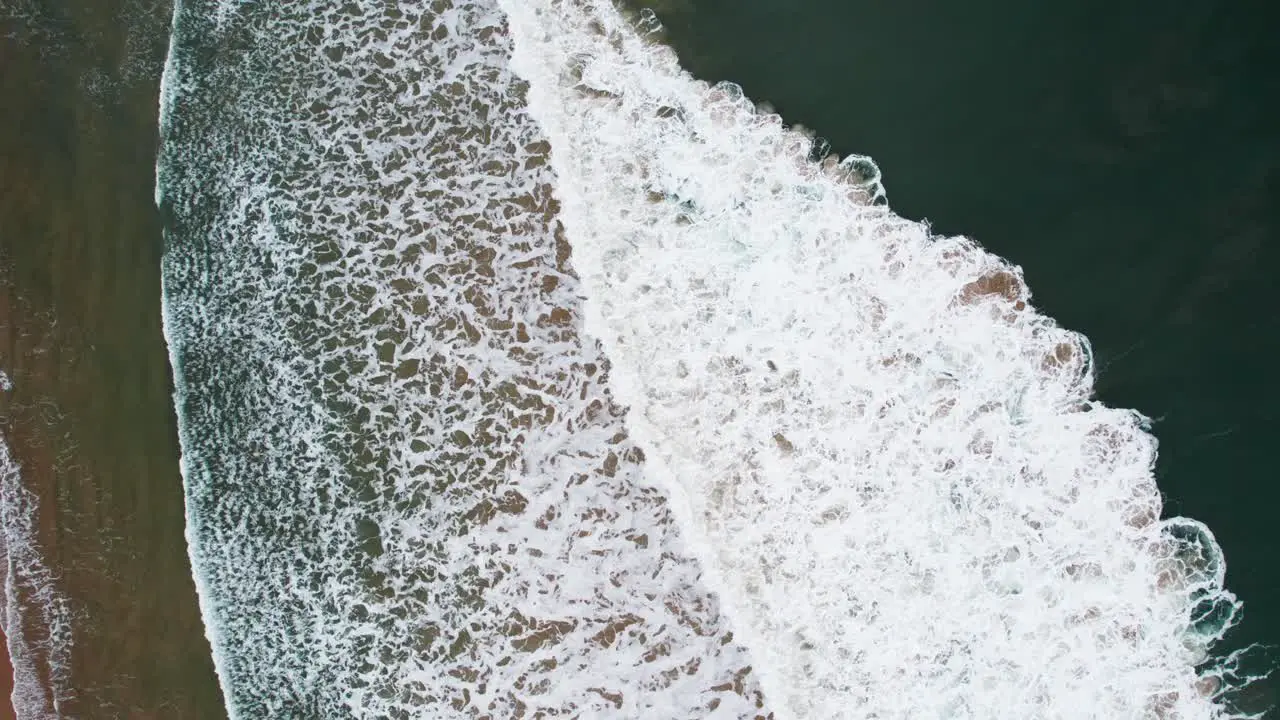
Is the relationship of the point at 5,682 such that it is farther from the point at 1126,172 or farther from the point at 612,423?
the point at 1126,172

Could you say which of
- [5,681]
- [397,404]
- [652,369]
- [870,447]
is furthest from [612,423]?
[5,681]

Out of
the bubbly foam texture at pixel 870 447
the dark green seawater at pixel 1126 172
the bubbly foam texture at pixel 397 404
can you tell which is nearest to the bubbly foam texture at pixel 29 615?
the bubbly foam texture at pixel 397 404

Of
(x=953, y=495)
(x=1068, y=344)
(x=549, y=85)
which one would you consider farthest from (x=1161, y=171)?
(x=549, y=85)

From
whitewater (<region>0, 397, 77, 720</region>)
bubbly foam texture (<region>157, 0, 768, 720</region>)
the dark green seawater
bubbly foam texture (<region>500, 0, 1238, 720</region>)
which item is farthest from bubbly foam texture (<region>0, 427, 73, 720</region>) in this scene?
the dark green seawater

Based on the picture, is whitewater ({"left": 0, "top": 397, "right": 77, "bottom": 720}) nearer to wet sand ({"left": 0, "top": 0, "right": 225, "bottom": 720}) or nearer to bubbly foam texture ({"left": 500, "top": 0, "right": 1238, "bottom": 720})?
wet sand ({"left": 0, "top": 0, "right": 225, "bottom": 720})

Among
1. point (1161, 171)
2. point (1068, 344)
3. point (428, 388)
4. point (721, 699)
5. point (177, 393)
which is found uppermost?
point (1161, 171)

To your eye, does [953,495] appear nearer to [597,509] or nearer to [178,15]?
[597,509]
